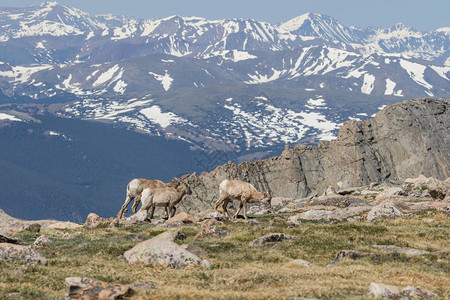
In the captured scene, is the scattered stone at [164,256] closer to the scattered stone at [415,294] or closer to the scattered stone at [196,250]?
the scattered stone at [196,250]

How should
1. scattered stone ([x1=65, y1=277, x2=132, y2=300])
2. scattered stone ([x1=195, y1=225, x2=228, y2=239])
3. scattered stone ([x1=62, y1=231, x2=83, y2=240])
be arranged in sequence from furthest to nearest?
scattered stone ([x1=62, y1=231, x2=83, y2=240]) < scattered stone ([x1=195, y1=225, x2=228, y2=239]) < scattered stone ([x1=65, y1=277, x2=132, y2=300])

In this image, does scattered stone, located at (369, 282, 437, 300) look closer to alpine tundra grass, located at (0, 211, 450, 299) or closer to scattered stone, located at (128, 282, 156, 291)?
alpine tundra grass, located at (0, 211, 450, 299)

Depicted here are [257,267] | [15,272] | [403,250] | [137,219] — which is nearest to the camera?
[15,272]

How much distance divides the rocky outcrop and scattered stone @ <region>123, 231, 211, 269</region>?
123m

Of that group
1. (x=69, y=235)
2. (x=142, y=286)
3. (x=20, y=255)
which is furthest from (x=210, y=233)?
(x=142, y=286)

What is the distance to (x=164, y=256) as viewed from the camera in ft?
79.4

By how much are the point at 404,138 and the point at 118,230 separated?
419 feet

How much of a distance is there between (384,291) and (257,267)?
6.85 m

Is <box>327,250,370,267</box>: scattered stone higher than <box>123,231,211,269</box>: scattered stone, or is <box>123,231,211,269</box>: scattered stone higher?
<box>123,231,211,269</box>: scattered stone

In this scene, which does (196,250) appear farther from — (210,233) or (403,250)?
(403,250)

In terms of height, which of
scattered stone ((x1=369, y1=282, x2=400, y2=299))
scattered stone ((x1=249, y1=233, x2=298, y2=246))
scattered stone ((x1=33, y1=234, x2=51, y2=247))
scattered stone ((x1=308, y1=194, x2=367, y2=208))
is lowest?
scattered stone ((x1=308, y1=194, x2=367, y2=208))

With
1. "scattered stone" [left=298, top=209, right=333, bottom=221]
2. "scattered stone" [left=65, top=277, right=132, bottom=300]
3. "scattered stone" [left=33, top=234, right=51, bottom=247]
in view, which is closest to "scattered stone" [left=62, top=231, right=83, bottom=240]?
"scattered stone" [left=33, top=234, right=51, bottom=247]

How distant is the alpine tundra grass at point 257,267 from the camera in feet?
62.3

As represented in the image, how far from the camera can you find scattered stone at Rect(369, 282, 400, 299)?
1791 cm
